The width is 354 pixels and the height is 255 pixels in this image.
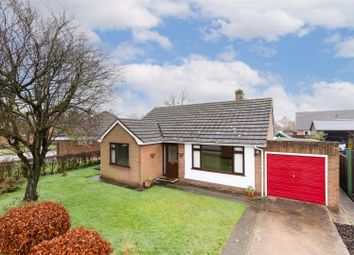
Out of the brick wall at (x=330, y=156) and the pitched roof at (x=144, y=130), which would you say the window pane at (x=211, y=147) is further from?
the brick wall at (x=330, y=156)

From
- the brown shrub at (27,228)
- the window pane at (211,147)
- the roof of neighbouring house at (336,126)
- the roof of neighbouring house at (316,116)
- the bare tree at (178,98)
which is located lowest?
the brown shrub at (27,228)

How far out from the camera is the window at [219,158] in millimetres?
11812

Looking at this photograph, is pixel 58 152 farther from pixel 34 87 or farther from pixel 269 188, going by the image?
pixel 269 188

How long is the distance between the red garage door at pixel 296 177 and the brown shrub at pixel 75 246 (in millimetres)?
9366

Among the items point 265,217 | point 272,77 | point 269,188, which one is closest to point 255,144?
point 269,188

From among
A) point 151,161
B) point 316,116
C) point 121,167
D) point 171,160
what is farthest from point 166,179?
point 316,116

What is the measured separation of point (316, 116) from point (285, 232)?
55865mm

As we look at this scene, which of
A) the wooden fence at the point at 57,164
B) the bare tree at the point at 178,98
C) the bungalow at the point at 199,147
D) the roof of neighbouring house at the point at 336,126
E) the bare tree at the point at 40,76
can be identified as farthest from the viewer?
the bare tree at the point at 178,98

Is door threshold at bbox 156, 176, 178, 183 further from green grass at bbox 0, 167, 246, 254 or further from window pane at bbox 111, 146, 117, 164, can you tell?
window pane at bbox 111, 146, 117, 164

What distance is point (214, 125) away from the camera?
13.6 meters

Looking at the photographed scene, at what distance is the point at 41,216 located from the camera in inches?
219

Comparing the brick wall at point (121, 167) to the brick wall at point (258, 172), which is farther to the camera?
the brick wall at point (121, 167)

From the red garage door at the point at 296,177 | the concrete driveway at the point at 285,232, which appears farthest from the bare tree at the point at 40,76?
the red garage door at the point at 296,177

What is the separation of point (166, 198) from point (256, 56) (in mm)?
15171
